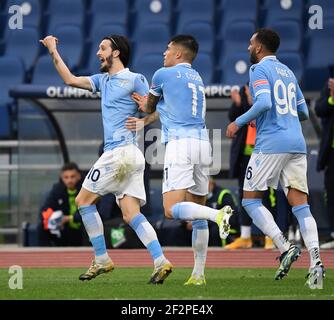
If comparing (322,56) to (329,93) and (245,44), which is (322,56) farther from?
(329,93)

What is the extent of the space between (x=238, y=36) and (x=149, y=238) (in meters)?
9.74

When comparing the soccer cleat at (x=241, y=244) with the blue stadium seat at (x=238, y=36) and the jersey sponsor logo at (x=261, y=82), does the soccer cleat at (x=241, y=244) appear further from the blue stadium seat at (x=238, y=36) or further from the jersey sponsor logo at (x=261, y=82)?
the blue stadium seat at (x=238, y=36)

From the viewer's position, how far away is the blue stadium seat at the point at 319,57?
17.8 metres

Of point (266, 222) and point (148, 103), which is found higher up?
point (148, 103)

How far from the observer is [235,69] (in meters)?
18.0

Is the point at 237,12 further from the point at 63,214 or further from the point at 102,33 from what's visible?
the point at 63,214

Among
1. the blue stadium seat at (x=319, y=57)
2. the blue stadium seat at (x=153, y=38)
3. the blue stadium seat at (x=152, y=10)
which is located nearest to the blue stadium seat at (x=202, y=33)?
the blue stadium seat at (x=153, y=38)

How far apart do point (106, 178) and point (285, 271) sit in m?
1.68

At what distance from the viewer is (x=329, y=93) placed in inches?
→ 530

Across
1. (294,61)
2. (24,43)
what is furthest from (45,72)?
(294,61)

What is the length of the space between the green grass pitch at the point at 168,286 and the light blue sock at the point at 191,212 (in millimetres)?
541
